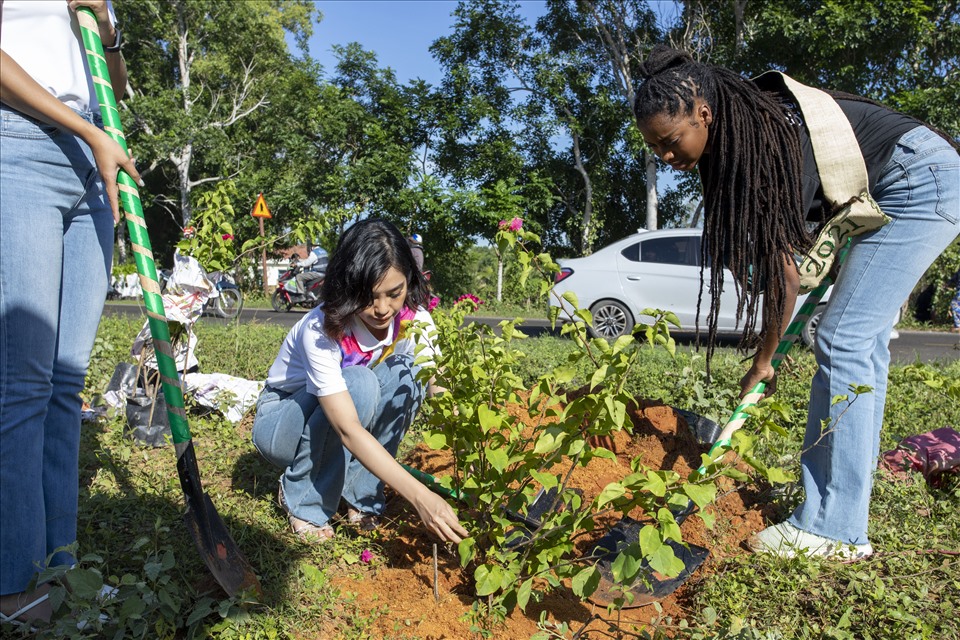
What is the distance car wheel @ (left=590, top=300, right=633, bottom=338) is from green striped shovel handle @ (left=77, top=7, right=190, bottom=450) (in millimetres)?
7110

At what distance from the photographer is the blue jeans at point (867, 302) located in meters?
2.09

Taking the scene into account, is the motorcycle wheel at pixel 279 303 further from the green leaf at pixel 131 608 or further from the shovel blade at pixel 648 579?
the green leaf at pixel 131 608

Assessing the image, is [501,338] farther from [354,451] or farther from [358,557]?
[358,557]

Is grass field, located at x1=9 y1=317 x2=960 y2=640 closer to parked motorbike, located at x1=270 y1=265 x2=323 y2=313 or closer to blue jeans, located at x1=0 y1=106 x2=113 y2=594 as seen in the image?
blue jeans, located at x1=0 y1=106 x2=113 y2=594

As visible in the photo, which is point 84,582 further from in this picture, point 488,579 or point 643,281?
point 643,281

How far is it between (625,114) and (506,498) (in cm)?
1520

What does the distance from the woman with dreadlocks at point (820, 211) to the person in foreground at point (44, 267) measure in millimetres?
1593

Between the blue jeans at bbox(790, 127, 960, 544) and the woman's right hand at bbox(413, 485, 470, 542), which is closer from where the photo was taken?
the woman's right hand at bbox(413, 485, 470, 542)

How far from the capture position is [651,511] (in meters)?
1.54

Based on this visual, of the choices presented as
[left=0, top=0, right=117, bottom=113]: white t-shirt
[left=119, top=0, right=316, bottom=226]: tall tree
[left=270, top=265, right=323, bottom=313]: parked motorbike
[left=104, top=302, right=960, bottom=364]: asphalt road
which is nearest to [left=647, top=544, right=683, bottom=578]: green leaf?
[left=0, top=0, right=117, bottom=113]: white t-shirt

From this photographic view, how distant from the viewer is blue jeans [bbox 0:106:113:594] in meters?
1.62

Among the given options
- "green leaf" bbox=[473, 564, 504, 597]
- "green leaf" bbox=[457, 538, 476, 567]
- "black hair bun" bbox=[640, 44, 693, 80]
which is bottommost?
"green leaf" bbox=[473, 564, 504, 597]

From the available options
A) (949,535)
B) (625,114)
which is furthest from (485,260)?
(949,535)

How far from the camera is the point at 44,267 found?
1.68 m
